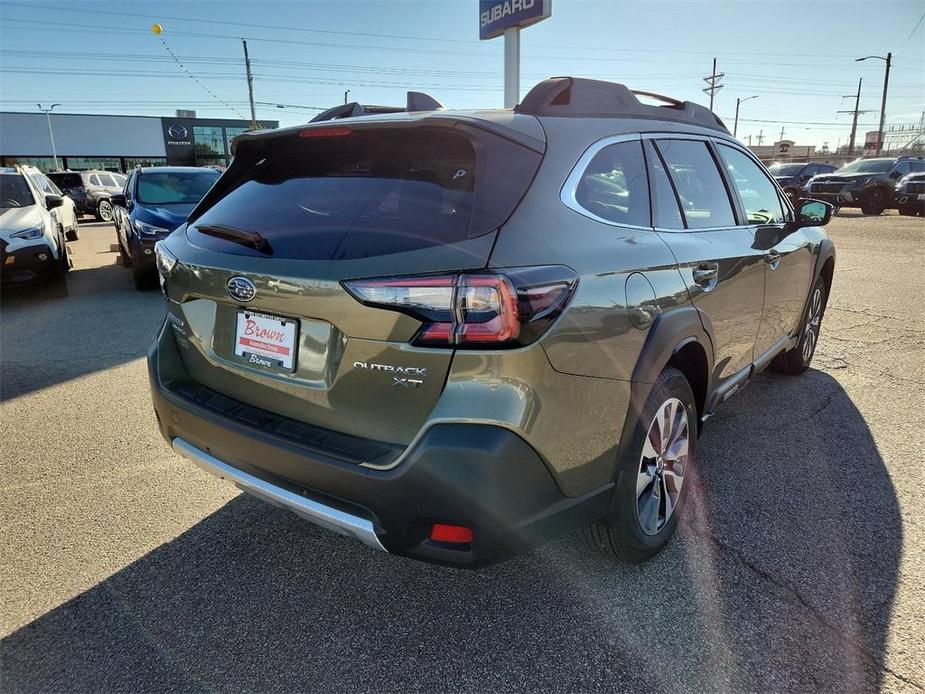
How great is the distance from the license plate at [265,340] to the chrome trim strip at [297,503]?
0.39 meters

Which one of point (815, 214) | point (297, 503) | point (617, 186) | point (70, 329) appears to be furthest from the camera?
point (70, 329)

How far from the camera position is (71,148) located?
176 ft

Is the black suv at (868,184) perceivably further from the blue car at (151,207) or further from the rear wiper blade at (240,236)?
the rear wiper blade at (240,236)

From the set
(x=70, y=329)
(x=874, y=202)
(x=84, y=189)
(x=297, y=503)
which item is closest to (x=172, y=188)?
(x=70, y=329)

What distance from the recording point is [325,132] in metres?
2.25

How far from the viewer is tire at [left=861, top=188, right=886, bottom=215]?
1994cm

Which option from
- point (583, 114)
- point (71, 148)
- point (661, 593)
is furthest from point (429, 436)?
point (71, 148)

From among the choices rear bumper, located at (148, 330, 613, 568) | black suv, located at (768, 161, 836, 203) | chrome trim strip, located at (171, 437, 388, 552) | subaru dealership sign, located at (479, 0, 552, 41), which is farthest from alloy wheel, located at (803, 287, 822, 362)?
black suv, located at (768, 161, 836, 203)

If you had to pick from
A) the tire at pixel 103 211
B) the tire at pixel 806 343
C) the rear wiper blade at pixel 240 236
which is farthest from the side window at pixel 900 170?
the tire at pixel 103 211

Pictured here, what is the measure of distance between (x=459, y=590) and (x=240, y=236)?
1568 mm

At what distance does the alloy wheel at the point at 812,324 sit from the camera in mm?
4543

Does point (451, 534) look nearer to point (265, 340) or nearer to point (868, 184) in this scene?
point (265, 340)

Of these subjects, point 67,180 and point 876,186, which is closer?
point 876,186

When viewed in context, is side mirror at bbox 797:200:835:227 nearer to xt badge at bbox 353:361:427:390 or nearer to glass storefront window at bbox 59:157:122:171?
xt badge at bbox 353:361:427:390
